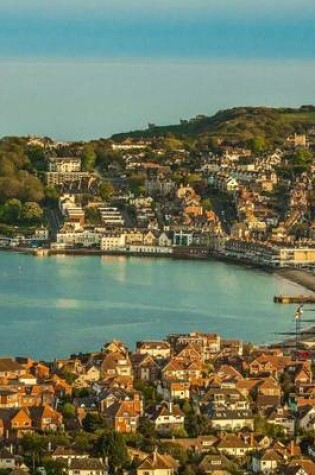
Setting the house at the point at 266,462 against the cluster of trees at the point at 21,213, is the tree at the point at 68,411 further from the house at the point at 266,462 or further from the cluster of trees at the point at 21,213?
the cluster of trees at the point at 21,213

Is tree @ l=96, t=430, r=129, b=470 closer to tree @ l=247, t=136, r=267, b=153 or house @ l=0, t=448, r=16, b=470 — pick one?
house @ l=0, t=448, r=16, b=470

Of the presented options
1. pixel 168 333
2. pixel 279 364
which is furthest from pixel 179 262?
pixel 279 364

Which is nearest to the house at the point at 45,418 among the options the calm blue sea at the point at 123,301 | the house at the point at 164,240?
the calm blue sea at the point at 123,301

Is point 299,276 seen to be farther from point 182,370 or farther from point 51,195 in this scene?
point 182,370

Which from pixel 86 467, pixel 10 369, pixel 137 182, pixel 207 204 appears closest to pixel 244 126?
pixel 137 182

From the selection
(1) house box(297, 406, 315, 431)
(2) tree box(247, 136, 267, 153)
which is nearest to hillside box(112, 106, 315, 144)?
(2) tree box(247, 136, 267, 153)
